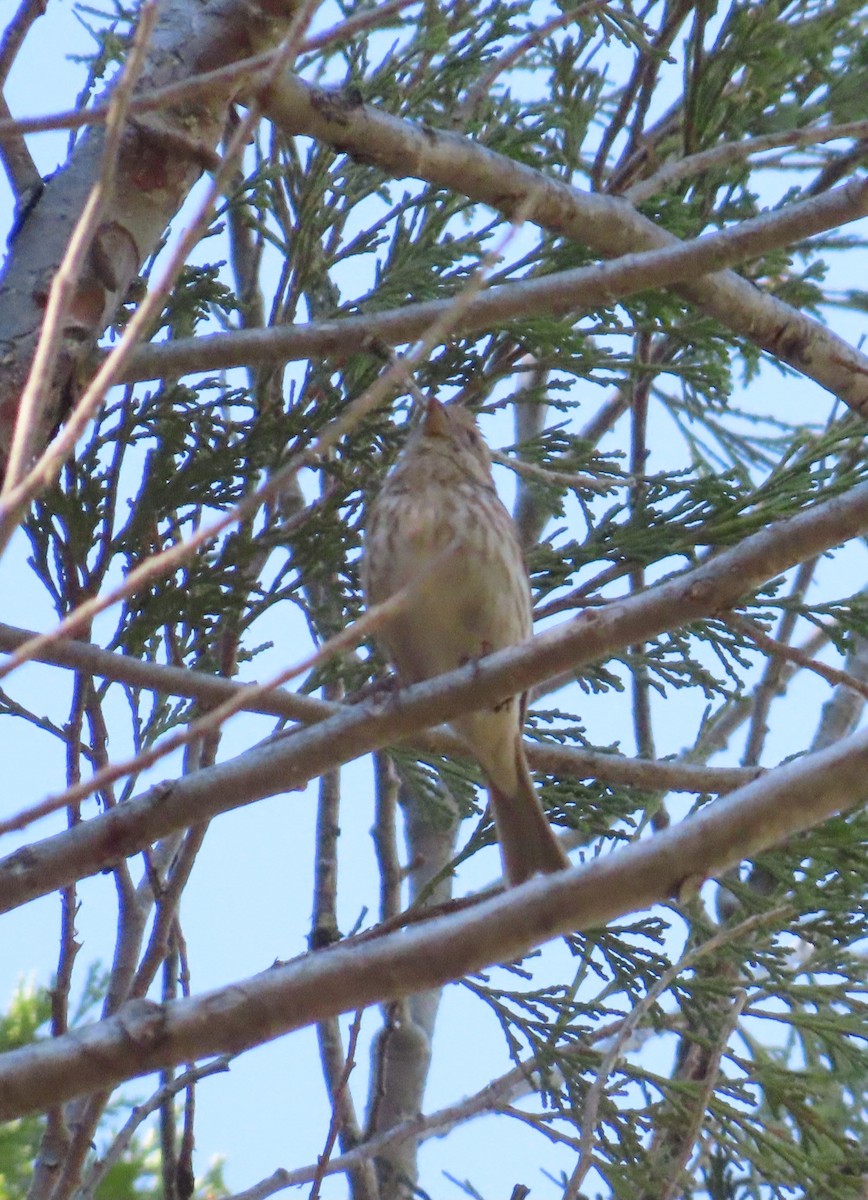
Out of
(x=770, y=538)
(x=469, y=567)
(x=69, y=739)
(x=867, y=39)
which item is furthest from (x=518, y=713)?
(x=867, y=39)

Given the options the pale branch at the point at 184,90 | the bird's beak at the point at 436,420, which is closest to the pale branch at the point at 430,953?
the pale branch at the point at 184,90

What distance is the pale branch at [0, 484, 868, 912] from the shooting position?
2893mm

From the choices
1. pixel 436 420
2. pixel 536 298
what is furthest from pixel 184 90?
pixel 436 420

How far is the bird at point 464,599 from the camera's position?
463 cm

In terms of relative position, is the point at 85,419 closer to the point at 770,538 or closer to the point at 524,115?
the point at 770,538

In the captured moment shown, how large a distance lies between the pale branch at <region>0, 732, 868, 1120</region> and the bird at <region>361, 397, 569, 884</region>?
7.13 feet

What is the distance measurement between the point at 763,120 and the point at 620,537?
177cm

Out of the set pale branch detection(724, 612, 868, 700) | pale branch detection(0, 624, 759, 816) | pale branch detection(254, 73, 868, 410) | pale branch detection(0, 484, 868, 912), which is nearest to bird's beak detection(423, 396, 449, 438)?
pale branch detection(254, 73, 868, 410)

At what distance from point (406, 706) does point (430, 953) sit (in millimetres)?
882

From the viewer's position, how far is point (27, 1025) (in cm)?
613

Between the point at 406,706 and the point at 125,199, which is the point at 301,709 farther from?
the point at 125,199

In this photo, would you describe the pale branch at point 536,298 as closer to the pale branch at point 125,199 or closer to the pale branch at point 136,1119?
the pale branch at point 125,199

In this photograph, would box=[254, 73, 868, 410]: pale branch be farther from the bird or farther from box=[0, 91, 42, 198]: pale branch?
the bird

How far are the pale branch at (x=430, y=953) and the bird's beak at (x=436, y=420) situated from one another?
268 centimetres
